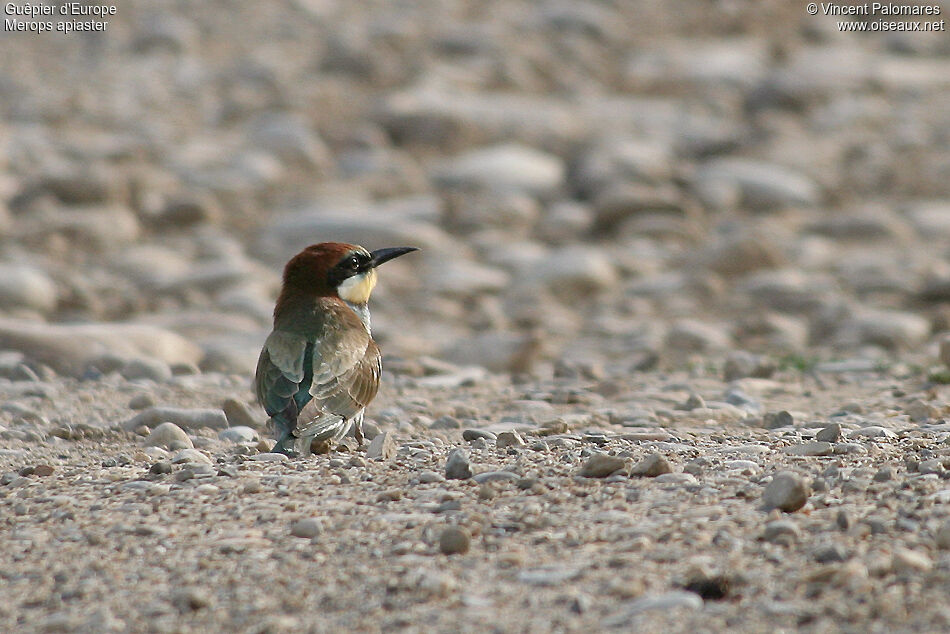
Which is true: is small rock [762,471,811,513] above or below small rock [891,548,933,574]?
above

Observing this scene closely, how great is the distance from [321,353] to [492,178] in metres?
6.60

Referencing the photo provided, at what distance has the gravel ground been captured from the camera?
3107 millimetres

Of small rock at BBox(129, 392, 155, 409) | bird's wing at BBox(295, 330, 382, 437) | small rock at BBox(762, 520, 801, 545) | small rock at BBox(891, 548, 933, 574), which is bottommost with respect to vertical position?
small rock at BBox(891, 548, 933, 574)

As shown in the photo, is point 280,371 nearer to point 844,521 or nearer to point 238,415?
point 238,415

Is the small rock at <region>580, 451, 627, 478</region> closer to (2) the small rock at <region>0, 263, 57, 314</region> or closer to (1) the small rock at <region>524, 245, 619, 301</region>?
(2) the small rock at <region>0, 263, 57, 314</region>

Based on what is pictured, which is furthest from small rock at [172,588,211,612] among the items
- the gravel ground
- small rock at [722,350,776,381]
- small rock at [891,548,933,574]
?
small rock at [722,350,776,381]

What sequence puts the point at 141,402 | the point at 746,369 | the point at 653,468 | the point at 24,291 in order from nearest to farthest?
the point at 653,468 < the point at 141,402 < the point at 746,369 < the point at 24,291

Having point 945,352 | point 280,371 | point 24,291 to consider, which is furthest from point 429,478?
point 24,291

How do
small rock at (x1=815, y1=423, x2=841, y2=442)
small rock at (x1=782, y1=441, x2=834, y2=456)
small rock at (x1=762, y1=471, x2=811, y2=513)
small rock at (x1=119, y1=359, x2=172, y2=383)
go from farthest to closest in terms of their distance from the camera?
1. small rock at (x1=119, y1=359, x2=172, y2=383)
2. small rock at (x1=815, y1=423, x2=841, y2=442)
3. small rock at (x1=782, y1=441, x2=834, y2=456)
4. small rock at (x1=762, y1=471, x2=811, y2=513)

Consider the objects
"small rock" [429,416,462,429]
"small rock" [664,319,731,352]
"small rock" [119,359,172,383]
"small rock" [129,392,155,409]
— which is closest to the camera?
"small rock" [429,416,462,429]

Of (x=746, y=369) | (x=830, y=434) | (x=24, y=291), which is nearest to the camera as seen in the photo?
(x=830, y=434)

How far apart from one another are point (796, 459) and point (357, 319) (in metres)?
1.84

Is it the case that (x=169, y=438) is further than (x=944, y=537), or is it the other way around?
(x=169, y=438)

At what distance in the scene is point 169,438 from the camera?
4.72 metres
